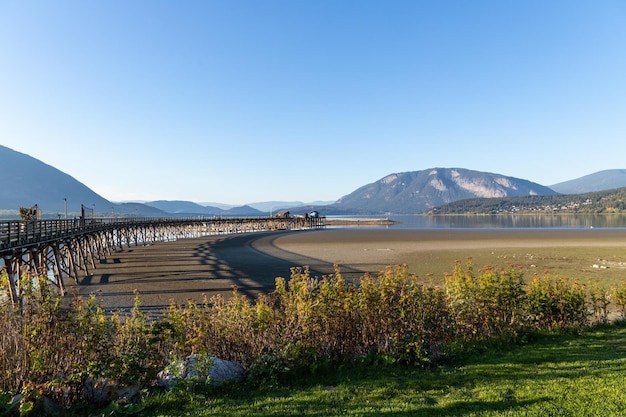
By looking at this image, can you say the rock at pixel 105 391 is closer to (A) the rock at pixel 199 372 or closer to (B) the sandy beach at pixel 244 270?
(A) the rock at pixel 199 372

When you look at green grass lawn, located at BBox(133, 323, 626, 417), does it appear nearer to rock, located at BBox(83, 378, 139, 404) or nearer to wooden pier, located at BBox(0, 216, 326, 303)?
rock, located at BBox(83, 378, 139, 404)

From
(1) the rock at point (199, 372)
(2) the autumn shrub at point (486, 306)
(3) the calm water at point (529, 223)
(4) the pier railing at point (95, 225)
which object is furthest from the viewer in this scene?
(3) the calm water at point (529, 223)

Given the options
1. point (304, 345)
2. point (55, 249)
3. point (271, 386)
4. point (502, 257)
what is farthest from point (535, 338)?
point (55, 249)

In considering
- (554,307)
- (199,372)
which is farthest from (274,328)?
(554,307)

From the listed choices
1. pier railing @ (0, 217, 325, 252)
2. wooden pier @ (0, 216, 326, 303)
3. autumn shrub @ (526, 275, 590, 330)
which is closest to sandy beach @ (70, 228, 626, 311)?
wooden pier @ (0, 216, 326, 303)

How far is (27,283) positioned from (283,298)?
505 cm

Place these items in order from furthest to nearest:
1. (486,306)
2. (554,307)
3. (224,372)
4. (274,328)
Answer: (554,307)
(486,306)
(274,328)
(224,372)

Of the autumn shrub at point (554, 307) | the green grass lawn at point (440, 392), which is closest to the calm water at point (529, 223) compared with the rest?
the autumn shrub at point (554, 307)

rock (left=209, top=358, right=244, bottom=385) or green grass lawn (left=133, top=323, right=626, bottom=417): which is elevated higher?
rock (left=209, top=358, right=244, bottom=385)

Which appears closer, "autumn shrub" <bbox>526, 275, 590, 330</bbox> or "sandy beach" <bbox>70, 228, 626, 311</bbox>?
"autumn shrub" <bbox>526, 275, 590, 330</bbox>

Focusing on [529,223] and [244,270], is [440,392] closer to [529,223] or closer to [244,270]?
[244,270]

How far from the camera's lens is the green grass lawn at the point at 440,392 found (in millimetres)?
5539

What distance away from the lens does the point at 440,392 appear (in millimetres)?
6207

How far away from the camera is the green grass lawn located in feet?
18.2
